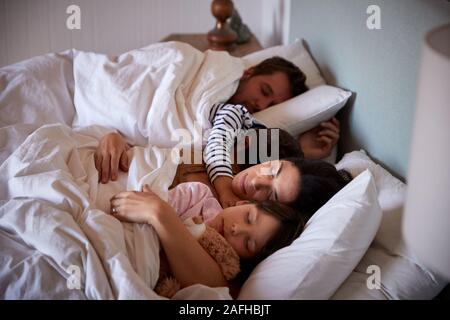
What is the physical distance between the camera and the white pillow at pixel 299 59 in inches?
75.1

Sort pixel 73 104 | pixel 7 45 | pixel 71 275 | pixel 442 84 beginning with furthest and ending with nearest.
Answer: pixel 7 45 < pixel 73 104 < pixel 71 275 < pixel 442 84

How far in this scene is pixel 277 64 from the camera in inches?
72.6

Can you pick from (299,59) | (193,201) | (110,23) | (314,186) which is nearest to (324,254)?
(314,186)

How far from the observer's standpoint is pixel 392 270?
3.70ft

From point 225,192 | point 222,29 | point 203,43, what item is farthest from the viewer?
point 203,43

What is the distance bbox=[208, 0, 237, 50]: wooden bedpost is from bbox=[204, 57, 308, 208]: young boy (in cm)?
66

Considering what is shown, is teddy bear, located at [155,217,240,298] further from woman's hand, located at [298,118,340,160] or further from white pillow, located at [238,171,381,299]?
woman's hand, located at [298,118,340,160]

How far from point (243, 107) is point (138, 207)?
618 millimetres

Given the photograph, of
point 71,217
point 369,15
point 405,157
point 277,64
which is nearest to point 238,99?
point 277,64

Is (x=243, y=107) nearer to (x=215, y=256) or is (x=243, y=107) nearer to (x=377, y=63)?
(x=377, y=63)

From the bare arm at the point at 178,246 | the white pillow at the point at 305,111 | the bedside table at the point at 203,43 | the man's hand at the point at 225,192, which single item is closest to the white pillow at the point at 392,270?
the bare arm at the point at 178,246

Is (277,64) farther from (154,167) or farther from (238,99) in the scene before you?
(154,167)

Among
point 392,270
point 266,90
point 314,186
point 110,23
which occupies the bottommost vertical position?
point 392,270
